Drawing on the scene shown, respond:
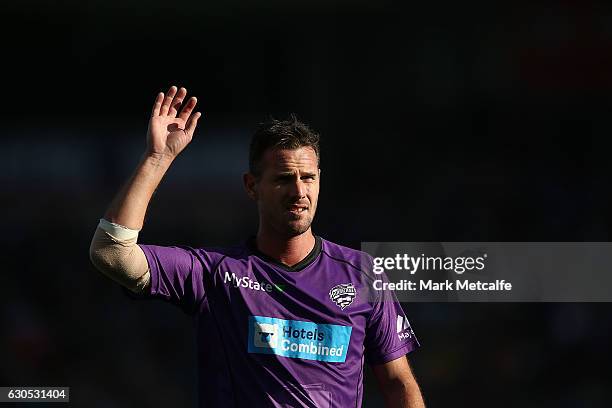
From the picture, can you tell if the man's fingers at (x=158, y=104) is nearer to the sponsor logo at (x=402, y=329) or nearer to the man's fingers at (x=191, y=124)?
the man's fingers at (x=191, y=124)

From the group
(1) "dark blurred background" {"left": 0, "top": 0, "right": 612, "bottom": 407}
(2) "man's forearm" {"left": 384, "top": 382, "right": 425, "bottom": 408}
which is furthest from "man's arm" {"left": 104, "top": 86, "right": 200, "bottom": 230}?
(1) "dark blurred background" {"left": 0, "top": 0, "right": 612, "bottom": 407}

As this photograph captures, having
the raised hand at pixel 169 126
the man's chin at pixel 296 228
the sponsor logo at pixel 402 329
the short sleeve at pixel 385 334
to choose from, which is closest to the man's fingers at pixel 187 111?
the raised hand at pixel 169 126

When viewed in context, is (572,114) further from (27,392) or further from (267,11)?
(27,392)

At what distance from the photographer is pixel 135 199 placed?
12.7 ft

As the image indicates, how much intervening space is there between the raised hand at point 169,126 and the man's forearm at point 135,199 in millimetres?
101

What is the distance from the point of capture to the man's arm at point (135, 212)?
12.6 feet

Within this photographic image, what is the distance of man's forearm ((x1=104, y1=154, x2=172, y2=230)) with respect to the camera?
3842mm

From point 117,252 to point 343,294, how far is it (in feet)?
3.42

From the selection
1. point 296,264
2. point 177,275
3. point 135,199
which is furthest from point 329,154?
point 135,199

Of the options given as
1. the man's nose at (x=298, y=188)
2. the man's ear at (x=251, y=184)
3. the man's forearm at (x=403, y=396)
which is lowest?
the man's forearm at (x=403, y=396)

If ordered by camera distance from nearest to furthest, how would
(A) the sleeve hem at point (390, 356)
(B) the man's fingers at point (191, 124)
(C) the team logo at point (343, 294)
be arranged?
(B) the man's fingers at point (191, 124) → (C) the team logo at point (343, 294) → (A) the sleeve hem at point (390, 356)

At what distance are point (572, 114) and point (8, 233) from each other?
20.6 feet

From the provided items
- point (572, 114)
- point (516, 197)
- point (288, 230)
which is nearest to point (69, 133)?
point (516, 197)

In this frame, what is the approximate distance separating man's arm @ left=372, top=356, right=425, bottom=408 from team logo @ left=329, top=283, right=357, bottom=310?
14.6 inches
